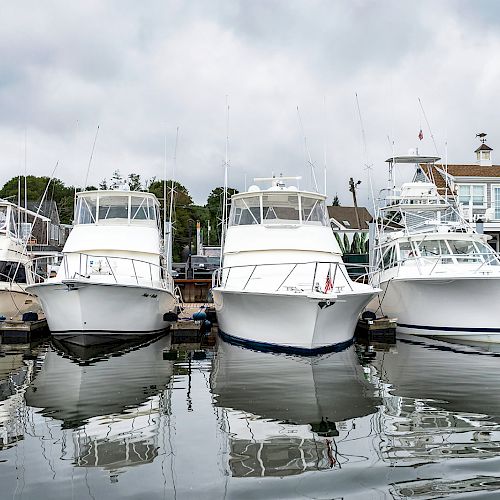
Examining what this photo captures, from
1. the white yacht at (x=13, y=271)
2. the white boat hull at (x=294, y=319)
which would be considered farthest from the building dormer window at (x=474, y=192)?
the white yacht at (x=13, y=271)

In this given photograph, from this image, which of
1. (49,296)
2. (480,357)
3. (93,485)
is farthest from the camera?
(49,296)

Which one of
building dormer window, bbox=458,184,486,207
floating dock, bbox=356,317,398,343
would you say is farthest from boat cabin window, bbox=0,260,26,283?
building dormer window, bbox=458,184,486,207

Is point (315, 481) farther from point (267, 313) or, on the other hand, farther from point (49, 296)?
point (49, 296)

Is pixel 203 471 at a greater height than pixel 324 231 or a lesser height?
lesser

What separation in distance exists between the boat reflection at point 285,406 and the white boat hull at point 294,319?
0.33 meters

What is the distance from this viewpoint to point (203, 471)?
21.1ft

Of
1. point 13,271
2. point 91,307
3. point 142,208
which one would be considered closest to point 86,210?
point 142,208

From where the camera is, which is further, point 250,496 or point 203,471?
point 203,471

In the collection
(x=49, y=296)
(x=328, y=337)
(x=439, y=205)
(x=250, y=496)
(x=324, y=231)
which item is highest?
(x=439, y=205)

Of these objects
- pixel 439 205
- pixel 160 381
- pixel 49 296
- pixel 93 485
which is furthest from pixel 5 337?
pixel 439 205

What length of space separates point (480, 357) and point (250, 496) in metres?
10.3

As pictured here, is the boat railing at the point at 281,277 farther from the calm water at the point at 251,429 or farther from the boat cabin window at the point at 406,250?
the boat cabin window at the point at 406,250

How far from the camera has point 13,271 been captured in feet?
69.6

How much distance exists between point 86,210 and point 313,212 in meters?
7.46
